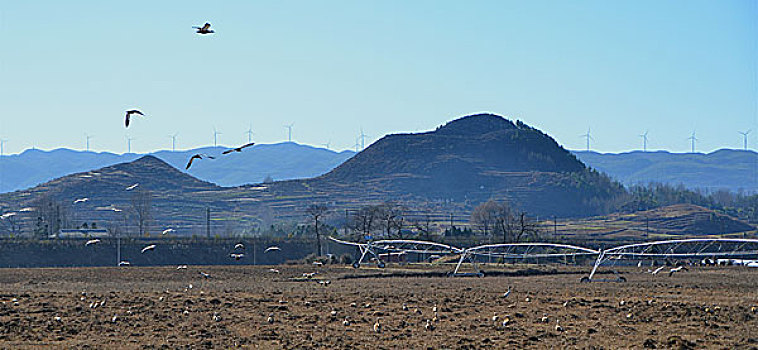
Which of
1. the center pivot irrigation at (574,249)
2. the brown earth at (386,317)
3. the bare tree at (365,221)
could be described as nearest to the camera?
the brown earth at (386,317)

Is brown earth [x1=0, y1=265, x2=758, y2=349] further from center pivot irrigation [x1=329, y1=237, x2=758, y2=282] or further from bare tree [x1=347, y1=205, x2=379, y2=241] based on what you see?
bare tree [x1=347, y1=205, x2=379, y2=241]

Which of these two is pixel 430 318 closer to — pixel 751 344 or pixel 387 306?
pixel 387 306

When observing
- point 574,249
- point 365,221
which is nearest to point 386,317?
point 574,249

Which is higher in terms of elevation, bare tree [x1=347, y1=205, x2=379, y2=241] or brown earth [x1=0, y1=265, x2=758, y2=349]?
bare tree [x1=347, y1=205, x2=379, y2=241]

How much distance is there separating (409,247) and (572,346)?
8542 cm

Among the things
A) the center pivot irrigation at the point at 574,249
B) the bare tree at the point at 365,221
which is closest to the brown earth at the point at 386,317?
the center pivot irrigation at the point at 574,249

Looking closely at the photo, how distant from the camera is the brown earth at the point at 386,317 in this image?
2764 cm

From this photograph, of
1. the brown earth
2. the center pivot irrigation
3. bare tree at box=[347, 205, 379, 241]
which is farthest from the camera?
bare tree at box=[347, 205, 379, 241]

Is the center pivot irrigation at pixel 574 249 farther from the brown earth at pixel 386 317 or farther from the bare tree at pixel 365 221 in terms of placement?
the bare tree at pixel 365 221

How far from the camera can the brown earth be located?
27641mm

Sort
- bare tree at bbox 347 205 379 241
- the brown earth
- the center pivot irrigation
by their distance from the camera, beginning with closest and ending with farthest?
the brown earth < the center pivot irrigation < bare tree at bbox 347 205 379 241

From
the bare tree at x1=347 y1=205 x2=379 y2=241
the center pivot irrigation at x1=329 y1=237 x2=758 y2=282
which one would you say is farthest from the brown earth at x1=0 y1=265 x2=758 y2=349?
the bare tree at x1=347 y1=205 x2=379 y2=241

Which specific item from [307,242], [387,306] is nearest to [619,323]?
[387,306]

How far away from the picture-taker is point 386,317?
33.6 m
